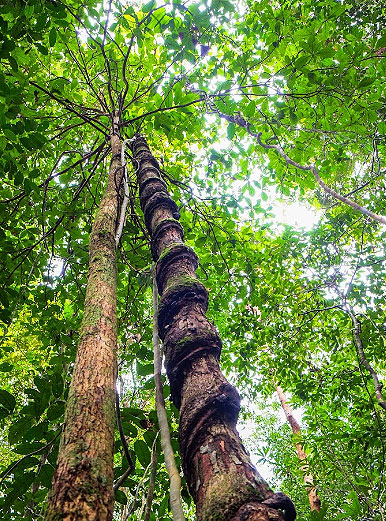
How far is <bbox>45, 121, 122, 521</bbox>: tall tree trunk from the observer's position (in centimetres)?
57

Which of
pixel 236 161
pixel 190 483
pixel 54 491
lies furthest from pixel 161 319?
pixel 236 161

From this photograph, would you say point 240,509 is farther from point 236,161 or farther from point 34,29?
point 236,161

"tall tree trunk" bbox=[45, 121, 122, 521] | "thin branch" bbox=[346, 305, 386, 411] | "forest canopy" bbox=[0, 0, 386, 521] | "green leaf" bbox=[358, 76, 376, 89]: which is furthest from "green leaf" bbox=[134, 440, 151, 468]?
"green leaf" bbox=[358, 76, 376, 89]

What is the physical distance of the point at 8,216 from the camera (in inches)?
113

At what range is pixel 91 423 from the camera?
0.71 m

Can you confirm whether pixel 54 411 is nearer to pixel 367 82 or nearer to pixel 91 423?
pixel 91 423

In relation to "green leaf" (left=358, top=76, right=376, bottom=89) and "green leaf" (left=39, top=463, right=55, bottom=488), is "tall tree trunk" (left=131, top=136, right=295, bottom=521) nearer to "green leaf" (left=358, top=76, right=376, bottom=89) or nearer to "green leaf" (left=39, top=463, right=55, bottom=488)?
"green leaf" (left=39, top=463, right=55, bottom=488)

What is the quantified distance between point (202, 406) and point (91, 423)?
43 cm

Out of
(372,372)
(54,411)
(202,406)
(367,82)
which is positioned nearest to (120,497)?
(54,411)

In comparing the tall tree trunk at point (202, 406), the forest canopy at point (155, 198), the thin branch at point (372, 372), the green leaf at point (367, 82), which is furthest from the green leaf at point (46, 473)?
the green leaf at point (367, 82)

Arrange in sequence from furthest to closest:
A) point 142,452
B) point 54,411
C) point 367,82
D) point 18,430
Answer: point 367,82 → point 18,430 → point 54,411 → point 142,452

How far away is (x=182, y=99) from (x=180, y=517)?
2906 mm

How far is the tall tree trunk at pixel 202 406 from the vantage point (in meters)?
0.80

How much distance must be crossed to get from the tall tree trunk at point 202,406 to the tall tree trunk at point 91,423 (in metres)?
0.31
